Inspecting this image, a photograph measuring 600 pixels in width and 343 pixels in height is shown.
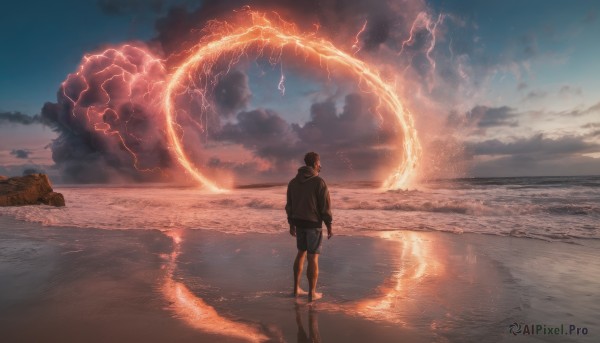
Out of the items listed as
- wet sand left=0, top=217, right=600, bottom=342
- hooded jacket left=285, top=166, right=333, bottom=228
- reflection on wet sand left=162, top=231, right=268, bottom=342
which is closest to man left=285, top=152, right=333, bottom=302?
Answer: hooded jacket left=285, top=166, right=333, bottom=228

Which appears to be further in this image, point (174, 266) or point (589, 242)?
point (589, 242)

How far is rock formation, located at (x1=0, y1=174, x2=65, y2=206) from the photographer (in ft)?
72.8

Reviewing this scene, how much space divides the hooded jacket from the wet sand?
1157 mm

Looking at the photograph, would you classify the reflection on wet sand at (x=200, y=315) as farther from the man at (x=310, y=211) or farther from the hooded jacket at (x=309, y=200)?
the hooded jacket at (x=309, y=200)

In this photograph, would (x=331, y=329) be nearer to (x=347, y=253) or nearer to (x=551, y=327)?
(x=551, y=327)

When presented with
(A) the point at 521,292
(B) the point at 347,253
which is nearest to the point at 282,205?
(B) the point at 347,253

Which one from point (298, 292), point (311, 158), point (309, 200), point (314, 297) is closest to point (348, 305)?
point (314, 297)

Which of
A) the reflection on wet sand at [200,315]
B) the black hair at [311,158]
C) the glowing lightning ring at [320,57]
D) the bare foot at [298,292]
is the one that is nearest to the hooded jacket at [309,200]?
the black hair at [311,158]

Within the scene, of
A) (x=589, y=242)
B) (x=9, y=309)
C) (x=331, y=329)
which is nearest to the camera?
(x=331, y=329)

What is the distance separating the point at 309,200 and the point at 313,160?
0.63 metres

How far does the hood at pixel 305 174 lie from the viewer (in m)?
5.68

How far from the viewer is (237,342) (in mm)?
4047

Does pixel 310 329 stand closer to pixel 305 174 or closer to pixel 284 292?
Result: pixel 284 292

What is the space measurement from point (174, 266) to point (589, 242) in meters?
10.9
